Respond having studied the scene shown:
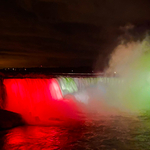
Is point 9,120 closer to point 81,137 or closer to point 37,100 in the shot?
point 81,137

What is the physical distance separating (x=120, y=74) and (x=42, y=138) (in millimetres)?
23590

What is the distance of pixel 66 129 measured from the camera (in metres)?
10.8

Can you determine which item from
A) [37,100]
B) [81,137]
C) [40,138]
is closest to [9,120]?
[40,138]

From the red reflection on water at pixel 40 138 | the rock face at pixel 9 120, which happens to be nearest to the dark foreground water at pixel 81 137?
the red reflection on water at pixel 40 138

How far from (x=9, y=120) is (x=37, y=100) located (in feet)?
23.1

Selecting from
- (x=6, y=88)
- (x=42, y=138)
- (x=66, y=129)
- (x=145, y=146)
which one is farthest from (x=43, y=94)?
(x=145, y=146)

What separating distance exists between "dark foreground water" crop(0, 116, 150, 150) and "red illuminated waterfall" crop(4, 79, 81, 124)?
7.23ft

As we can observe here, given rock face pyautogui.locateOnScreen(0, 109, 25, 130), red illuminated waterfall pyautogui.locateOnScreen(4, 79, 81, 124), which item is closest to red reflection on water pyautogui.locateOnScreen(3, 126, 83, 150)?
rock face pyautogui.locateOnScreen(0, 109, 25, 130)

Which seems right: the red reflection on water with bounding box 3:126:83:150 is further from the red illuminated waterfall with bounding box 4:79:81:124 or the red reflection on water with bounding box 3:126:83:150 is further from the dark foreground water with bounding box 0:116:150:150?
the red illuminated waterfall with bounding box 4:79:81:124

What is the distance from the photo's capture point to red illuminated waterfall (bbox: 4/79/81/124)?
14445 millimetres

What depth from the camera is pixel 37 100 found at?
1780cm

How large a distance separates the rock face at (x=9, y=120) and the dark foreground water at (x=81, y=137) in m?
0.33

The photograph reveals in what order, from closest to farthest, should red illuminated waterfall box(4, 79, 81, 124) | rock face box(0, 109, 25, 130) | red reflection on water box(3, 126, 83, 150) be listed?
red reflection on water box(3, 126, 83, 150)
rock face box(0, 109, 25, 130)
red illuminated waterfall box(4, 79, 81, 124)

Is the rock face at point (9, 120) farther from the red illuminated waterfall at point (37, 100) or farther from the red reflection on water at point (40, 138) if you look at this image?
the red illuminated waterfall at point (37, 100)
